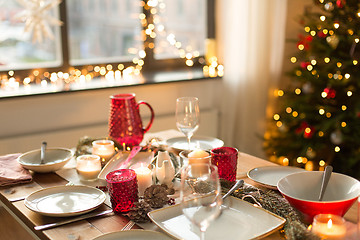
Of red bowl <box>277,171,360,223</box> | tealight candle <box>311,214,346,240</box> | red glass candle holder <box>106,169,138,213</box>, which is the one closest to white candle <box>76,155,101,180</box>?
red glass candle holder <box>106,169,138,213</box>

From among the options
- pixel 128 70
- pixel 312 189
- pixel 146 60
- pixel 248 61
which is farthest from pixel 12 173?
pixel 248 61

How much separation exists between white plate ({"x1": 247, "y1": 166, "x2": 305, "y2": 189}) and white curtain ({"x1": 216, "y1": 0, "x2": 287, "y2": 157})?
1.64m

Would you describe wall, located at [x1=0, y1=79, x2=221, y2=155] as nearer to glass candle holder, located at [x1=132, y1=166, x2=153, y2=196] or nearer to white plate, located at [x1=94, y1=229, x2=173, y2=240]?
glass candle holder, located at [x1=132, y1=166, x2=153, y2=196]

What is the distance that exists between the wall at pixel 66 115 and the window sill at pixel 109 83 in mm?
31

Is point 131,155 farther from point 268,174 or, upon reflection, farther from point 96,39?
point 96,39

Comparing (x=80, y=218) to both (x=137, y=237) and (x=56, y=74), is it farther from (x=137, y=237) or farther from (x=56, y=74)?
(x=56, y=74)

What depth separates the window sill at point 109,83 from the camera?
2537mm

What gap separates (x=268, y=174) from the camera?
147 centimetres

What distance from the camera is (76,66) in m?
2.95

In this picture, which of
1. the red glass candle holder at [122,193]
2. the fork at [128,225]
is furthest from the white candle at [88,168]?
the fork at [128,225]

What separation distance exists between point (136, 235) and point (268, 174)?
1.78ft

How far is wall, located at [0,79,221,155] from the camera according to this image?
8.32ft

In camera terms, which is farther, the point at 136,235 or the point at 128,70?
the point at 128,70

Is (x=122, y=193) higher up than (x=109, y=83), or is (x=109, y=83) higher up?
(x=109, y=83)
